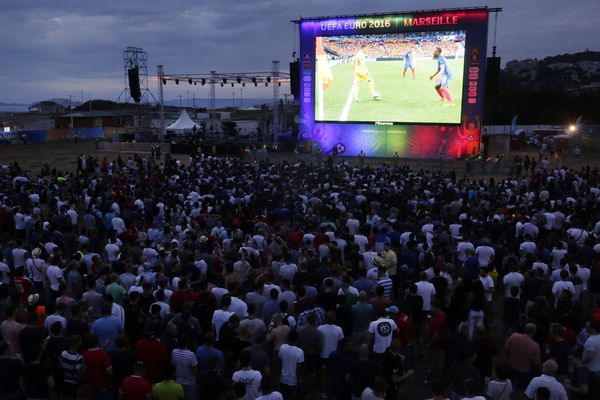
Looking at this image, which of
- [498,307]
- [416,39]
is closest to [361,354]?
[498,307]

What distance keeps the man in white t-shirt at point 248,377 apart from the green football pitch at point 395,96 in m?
26.3

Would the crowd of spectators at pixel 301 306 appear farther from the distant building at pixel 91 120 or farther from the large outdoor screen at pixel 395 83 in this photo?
the distant building at pixel 91 120

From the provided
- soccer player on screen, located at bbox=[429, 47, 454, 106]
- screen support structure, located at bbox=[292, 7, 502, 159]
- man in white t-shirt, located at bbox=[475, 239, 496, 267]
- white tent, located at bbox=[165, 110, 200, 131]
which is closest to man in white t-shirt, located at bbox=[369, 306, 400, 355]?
man in white t-shirt, located at bbox=[475, 239, 496, 267]

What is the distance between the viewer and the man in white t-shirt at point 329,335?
5.96m

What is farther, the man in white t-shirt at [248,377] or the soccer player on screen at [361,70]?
the soccer player on screen at [361,70]

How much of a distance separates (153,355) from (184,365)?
0.35 metres

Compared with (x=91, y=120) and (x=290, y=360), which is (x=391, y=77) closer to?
(x=290, y=360)

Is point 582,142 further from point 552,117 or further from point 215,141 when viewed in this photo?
point 215,141

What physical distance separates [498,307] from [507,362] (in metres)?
3.89

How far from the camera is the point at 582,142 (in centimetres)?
4325

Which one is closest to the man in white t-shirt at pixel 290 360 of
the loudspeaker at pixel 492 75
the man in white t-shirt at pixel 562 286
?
the man in white t-shirt at pixel 562 286

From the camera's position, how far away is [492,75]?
A: 2575 centimetres

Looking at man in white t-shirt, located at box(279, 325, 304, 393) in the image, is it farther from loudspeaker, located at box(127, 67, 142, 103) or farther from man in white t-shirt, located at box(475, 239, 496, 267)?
loudspeaker, located at box(127, 67, 142, 103)

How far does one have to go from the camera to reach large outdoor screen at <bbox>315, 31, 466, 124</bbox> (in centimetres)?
2845
